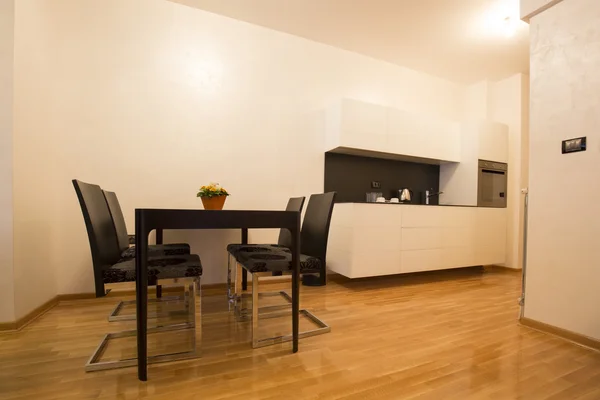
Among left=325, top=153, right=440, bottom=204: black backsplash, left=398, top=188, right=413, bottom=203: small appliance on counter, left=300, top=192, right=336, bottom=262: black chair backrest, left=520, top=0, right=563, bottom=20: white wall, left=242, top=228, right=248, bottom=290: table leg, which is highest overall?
left=520, top=0, right=563, bottom=20: white wall

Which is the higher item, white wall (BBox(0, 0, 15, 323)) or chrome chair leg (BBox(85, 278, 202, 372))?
white wall (BBox(0, 0, 15, 323))

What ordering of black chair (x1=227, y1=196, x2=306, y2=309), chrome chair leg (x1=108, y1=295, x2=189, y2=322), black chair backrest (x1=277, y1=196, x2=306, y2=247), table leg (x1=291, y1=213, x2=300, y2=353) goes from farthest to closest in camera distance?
black chair backrest (x1=277, y1=196, x2=306, y2=247), black chair (x1=227, y1=196, x2=306, y2=309), chrome chair leg (x1=108, y1=295, x2=189, y2=322), table leg (x1=291, y1=213, x2=300, y2=353)

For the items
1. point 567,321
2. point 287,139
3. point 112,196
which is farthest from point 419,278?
point 112,196

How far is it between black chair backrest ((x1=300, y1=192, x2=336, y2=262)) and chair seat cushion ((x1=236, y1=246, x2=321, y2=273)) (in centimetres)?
9

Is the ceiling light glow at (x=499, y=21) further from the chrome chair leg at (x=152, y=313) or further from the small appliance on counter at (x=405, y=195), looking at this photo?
the chrome chair leg at (x=152, y=313)

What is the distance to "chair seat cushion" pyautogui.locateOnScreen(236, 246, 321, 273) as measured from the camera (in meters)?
1.65

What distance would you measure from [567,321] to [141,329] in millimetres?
2476

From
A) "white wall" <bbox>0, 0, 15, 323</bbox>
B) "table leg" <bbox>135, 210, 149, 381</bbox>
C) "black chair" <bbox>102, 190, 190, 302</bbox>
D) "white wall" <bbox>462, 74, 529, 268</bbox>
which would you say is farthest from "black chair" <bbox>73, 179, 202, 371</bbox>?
"white wall" <bbox>462, 74, 529, 268</bbox>

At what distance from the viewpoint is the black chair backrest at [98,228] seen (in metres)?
1.40

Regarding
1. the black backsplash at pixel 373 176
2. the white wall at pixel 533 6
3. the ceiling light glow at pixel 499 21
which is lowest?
the black backsplash at pixel 373 176

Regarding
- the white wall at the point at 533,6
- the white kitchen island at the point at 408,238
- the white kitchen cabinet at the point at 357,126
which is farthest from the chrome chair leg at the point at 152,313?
the white wall at the point at 533,6

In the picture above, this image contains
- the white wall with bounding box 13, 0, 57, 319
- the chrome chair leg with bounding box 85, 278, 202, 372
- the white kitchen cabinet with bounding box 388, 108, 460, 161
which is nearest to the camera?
the chrome chair leg with bounding box 85, 278, 202, 372

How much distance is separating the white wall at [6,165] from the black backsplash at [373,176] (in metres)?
2.68

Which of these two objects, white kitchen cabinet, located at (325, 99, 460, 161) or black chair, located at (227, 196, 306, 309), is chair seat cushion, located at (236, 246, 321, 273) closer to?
black chair, located at (227, 196, 306, 309)
